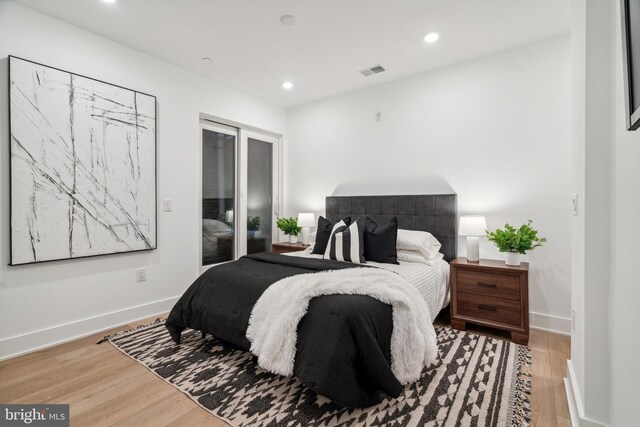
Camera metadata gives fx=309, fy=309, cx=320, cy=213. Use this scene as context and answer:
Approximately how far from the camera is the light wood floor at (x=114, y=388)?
1638 millimetres

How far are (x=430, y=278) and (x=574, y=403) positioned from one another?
3.81 ft

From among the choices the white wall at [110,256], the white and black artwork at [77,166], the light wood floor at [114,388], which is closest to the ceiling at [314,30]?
the white wall at [110,256]

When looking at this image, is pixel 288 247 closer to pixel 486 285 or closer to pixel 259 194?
pixel 259 194

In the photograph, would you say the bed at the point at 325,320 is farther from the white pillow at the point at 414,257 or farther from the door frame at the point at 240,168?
the door frame at the point at 240,168

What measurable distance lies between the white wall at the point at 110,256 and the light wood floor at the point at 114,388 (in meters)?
0.29

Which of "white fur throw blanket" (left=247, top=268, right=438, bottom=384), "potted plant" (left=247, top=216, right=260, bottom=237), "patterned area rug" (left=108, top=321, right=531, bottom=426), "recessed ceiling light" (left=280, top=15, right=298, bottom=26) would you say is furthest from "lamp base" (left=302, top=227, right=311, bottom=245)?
"recessed ceiling light" (left=280, top=15, right=298, bottom=26)

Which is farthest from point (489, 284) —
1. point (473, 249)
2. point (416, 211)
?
point (416, 211)

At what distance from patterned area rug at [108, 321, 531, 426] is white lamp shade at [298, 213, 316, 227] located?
2.00 metres

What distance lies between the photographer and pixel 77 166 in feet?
8.59

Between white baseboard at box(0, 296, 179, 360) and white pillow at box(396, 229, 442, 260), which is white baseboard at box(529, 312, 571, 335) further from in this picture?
white baseboard at box(0, 296, 179, 360)

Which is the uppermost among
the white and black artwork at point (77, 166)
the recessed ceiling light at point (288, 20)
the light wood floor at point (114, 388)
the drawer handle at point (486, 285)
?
the recessed ceiling light at point (288, 20)

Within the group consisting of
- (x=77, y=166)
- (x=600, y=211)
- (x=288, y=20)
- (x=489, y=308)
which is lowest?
(x=489, y=308)

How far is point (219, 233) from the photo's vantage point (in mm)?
3973

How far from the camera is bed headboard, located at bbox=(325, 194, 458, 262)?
3219 mm
